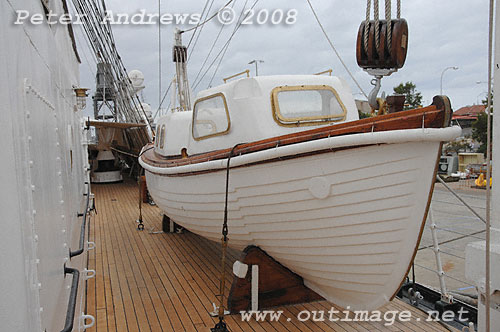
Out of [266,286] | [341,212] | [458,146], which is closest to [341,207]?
[341,212]

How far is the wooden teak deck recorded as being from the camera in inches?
139

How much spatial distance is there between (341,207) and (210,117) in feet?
6.69

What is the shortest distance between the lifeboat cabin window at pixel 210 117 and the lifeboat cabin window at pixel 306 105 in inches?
21.6

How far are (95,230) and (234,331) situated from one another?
447 centimetres

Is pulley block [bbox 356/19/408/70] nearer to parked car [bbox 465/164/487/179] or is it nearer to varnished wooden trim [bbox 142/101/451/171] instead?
varnished wooden trim [bbox 142/101/451/171]

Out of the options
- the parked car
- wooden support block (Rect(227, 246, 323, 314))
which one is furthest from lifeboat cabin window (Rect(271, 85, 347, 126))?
the parked car

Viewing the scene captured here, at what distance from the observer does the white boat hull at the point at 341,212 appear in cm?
254

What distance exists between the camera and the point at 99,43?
973 centimetres

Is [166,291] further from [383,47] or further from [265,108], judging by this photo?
[383,47]

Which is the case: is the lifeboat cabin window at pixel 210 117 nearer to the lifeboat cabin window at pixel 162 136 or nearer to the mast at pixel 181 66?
the lifeboat cabin window at pixel 162 136

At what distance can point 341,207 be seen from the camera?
2811 mm

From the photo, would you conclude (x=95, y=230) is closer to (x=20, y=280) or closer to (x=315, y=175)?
(x=315, y=175)

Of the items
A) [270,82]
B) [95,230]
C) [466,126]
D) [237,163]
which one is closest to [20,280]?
[237,163]

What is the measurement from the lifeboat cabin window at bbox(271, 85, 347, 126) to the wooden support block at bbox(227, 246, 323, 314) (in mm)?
1344
